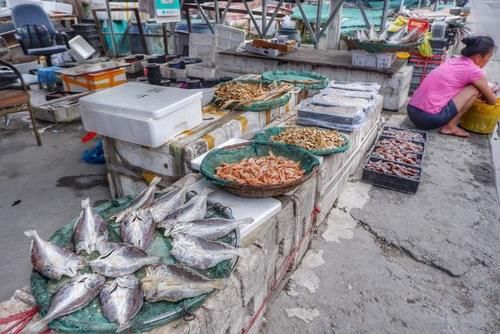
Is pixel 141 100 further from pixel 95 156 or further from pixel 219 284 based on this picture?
pixel 95 156

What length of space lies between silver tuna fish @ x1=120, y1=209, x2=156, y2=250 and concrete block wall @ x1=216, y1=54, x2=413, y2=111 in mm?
6005

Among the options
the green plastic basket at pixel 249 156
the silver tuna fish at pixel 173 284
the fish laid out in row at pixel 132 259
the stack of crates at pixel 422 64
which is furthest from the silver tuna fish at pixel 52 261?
the stack of crates at pixel 422 64

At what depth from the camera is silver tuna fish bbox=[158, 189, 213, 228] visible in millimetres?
2213

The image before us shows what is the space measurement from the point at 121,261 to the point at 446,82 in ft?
19.5

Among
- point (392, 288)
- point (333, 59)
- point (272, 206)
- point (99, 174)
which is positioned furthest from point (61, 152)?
point (333, 59)

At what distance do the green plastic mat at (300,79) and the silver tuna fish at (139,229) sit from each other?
3682mm

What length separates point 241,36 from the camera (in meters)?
8.71

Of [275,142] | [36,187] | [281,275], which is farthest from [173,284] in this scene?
[36,187]

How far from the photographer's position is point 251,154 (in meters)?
3.21

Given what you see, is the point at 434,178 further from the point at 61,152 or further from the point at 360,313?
the point at 61,152

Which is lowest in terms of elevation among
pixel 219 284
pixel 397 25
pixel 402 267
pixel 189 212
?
pixel 402 267

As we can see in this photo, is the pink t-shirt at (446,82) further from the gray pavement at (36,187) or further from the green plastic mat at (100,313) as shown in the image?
the gray pavement at (36,187)

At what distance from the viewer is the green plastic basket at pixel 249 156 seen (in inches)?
98.9

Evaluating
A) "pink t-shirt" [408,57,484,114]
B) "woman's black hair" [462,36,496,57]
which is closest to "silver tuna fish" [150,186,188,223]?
"pink t-shirt" [408,57,484,114]
